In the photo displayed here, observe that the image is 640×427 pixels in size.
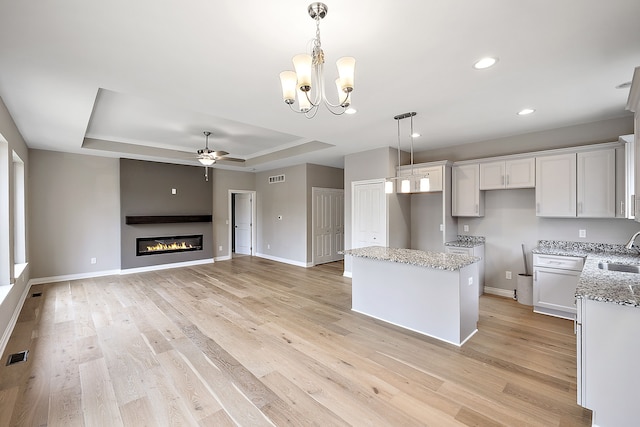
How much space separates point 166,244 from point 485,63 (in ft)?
24.2

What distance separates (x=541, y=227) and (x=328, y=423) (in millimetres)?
4320

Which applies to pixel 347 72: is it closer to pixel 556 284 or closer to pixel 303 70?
pixel 303 70

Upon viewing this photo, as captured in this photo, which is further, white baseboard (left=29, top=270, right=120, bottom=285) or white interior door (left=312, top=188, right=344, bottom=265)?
white interior door (left=312, top=188, right=344, bottom=265)

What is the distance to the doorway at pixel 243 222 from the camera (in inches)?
351

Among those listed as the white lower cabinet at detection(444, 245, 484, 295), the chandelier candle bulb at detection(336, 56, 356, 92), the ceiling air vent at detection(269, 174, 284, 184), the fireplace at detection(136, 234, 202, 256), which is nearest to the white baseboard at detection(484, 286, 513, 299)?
the white lower cabinet at detection(444, 245, 484, 295)

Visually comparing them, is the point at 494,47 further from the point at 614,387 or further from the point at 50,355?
the point at 50,355

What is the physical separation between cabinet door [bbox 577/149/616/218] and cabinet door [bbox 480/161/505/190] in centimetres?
90

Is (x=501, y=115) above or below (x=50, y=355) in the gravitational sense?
above

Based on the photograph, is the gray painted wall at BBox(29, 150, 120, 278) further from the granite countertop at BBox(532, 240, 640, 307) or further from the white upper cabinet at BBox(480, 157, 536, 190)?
the granite countertop at BBox(532, 240, 640, 307)

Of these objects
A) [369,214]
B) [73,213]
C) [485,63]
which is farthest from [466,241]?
[73,213]

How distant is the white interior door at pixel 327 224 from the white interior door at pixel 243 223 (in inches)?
99.6

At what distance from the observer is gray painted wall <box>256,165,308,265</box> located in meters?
7.36

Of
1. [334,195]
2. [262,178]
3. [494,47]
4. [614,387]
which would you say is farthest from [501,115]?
[262,178]

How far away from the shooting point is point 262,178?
8664 mm
